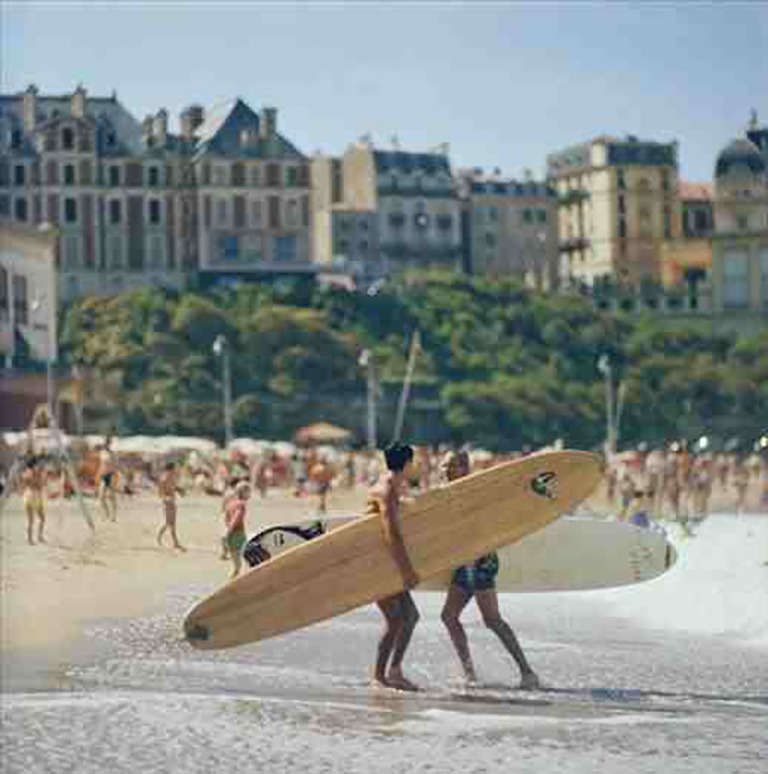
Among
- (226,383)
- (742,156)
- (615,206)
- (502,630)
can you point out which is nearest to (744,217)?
(742,156)

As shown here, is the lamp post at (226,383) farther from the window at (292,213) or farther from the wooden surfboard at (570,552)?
the wooden surfboard at (570,552)

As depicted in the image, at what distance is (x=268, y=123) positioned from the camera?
32.2 feet

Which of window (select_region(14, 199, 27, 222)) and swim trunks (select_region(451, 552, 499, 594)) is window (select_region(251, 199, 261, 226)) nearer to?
window (select_region(14, 199, 27, 222))

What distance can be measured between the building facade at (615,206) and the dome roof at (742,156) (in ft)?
0.72

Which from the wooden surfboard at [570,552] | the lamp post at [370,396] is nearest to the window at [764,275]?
the wooden surfboard at [570,552]

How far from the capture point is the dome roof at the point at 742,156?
8828 millimetres

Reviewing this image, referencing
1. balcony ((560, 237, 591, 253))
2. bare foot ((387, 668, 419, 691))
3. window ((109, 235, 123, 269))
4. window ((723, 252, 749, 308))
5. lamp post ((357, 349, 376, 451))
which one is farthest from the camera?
window ((109, 235, 123, 269))

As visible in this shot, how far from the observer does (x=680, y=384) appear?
35.2 feet

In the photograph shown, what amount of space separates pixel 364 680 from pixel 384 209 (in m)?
3.77

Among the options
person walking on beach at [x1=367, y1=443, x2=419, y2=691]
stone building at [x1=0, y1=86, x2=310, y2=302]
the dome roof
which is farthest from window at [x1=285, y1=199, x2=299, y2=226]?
person walking on beach at [x1=367, y1=443, x2=419, y2=691]

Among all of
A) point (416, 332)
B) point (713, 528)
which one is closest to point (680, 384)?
point (713, 528)

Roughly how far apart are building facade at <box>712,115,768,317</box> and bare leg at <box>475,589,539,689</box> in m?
1.43

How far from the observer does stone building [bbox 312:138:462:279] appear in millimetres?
10875

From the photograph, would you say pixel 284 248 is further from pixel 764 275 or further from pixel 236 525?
pixel 764 275
